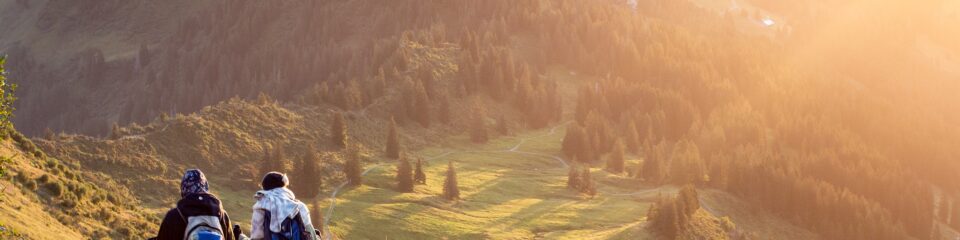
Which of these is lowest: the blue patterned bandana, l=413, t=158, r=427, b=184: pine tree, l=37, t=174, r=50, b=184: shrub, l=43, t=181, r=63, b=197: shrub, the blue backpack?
the blue backpack

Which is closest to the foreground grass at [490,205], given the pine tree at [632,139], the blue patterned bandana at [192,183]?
the pine tree at [632,139]

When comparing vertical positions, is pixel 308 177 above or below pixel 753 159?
below

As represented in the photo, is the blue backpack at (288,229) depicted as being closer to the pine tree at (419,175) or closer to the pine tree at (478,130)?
the pine tree at (419,175)

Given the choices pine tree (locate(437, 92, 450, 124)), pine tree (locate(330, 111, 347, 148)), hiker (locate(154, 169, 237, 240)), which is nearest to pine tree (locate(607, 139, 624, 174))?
pine tree (locate(437, 92, 450, 124))

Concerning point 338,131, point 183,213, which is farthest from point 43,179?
point 338,131

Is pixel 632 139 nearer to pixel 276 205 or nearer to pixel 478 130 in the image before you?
pixel 478 130

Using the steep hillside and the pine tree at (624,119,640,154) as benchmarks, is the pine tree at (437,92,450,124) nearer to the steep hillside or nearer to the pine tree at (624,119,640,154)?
the pine tree at (624,119,640,154)
